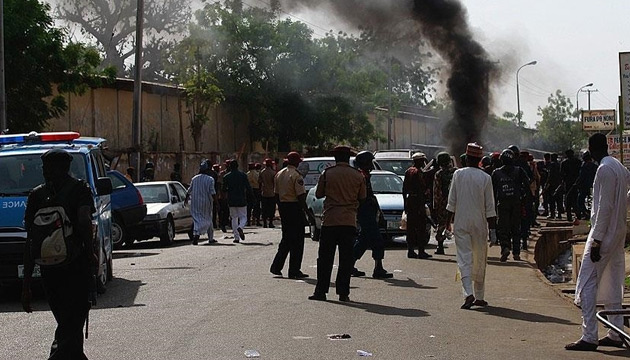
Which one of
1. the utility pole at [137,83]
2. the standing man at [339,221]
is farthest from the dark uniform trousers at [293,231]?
the utility pole at [137,83]

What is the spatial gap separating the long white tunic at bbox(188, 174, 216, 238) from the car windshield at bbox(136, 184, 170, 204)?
7.35 ft

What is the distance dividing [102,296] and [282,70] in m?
35.1

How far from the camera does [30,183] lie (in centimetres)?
1458

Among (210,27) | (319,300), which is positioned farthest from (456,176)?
(210,27)

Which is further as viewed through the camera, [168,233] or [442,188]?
[168,233]

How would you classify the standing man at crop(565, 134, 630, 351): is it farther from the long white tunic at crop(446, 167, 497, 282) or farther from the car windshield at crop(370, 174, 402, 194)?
the car windshield at crop(370, 174, 402, 194)

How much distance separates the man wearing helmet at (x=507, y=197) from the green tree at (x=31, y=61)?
48.6ft

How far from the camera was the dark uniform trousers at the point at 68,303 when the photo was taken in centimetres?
801

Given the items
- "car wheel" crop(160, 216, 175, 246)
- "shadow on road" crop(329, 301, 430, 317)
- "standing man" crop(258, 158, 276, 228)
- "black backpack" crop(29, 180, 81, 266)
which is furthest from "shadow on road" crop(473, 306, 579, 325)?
Answer: "standing man" crop(258, 158, 276, 228)

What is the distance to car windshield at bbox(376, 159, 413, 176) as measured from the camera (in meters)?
32.1

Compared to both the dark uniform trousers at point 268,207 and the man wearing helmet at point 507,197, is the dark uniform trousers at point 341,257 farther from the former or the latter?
the dark uniform trousers at point 268,207

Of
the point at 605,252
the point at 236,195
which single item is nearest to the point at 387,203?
the point at 236,195

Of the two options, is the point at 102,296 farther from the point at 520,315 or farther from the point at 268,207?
the point at 268,207

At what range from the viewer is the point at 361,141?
53.4 m
